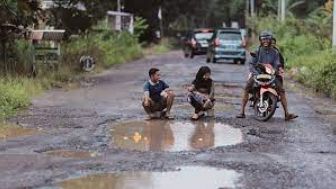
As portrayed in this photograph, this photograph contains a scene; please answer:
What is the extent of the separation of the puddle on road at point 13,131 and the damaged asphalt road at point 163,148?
11 cm

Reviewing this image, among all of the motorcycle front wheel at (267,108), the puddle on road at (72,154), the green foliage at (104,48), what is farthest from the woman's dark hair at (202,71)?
the green foliage at (104,48)

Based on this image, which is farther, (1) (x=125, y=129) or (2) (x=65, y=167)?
(1) (x=125, y=129)

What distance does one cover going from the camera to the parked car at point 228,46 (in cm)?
3381

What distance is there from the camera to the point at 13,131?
39.5 ft

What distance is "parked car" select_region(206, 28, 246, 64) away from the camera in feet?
111

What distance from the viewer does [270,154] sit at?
388 inches

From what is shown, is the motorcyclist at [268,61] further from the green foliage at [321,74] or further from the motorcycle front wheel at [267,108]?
the green foliage at [321,74]

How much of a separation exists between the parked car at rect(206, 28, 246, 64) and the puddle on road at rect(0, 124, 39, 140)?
72.4 feet

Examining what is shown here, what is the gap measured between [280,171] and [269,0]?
155ft

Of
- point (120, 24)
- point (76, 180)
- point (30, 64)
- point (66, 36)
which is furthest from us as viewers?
point (120, 24)

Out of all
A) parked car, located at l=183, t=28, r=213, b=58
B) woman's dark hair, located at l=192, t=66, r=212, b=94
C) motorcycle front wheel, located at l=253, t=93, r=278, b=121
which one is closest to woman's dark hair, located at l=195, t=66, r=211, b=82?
woman's dark hair, located at l=192, t=66, r=212, b=94

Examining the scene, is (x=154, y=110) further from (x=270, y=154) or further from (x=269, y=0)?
(x=269, y=0)

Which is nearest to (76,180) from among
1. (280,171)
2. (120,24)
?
(280,171)

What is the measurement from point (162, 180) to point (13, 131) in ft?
15.6
